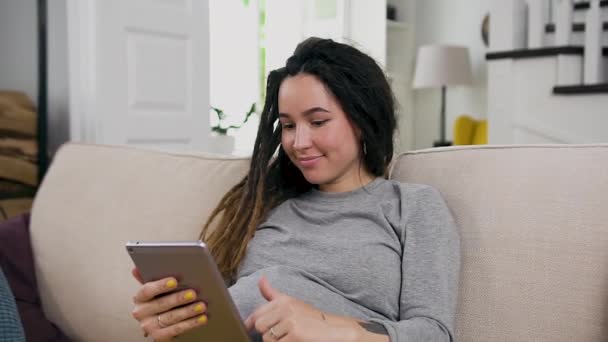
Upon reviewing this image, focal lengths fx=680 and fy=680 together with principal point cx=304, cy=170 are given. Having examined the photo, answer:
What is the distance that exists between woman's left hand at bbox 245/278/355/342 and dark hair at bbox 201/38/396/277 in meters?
0.35

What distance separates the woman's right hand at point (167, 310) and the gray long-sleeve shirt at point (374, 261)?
0.53 ft

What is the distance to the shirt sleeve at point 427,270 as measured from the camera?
1077 mm

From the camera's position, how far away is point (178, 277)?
0.97m

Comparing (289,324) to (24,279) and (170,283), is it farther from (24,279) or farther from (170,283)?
(24,279)

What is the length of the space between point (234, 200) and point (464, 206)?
0.49m

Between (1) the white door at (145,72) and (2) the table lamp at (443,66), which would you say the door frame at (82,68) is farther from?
(2) the table lamp at (443,66)

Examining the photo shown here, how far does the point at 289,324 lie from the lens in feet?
3.17

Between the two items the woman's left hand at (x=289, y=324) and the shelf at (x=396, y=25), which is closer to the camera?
the woman's left hand at (x=289, y=324)

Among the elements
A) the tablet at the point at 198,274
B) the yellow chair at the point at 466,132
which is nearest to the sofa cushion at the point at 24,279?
the tablet at the point at 198,274

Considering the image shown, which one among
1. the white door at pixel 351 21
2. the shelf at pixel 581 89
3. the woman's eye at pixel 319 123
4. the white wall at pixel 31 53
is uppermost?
the white door at pixel 351 21

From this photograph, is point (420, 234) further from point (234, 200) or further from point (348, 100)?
point (234, 200)

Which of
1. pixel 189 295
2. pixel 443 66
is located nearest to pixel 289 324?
pixel 189 295

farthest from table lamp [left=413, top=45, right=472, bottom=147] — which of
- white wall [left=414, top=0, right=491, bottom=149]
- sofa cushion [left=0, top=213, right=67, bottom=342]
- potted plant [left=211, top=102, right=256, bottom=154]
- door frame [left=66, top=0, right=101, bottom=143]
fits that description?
sofa cushion [left=0, top=213, right=67, bottom=342]

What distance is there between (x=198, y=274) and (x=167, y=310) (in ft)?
0.44
